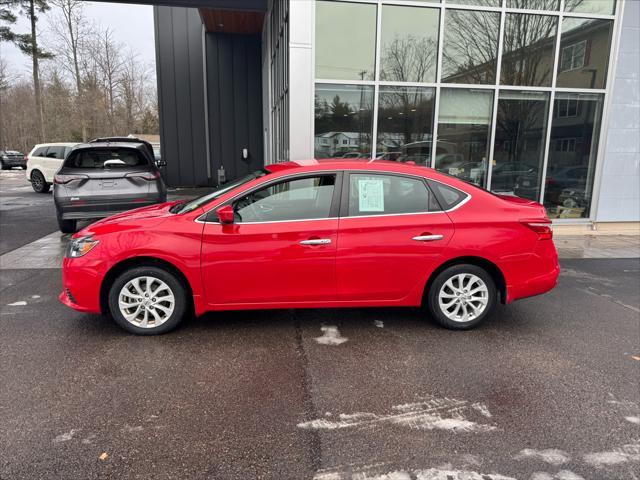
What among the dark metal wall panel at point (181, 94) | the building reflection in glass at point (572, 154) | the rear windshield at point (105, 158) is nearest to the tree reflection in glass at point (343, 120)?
the rear windshield at point (105, 158)

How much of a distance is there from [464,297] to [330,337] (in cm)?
131

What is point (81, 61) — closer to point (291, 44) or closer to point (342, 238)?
point (291, 44)

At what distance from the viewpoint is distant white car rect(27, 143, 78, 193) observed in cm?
1706

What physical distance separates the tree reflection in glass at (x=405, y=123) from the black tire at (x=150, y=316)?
574cm

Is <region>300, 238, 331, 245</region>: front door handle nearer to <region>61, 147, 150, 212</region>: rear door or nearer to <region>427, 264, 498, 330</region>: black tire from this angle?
<region>427, 264, 498, 330</region>: black tire

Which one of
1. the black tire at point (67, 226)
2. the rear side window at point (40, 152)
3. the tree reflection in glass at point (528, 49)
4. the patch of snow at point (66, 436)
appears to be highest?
the tree reflection in glass at point (528, 49)

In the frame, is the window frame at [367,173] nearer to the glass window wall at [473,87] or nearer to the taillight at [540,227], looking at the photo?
the taillight at [540,227]

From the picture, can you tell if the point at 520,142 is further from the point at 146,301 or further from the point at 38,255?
the point at 38,255

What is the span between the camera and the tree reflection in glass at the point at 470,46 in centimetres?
884

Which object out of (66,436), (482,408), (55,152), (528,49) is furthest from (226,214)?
(55,152)

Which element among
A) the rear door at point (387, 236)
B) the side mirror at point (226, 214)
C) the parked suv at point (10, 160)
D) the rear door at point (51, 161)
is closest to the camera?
the side mirror at point (226, 214)

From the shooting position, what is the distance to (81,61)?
3275cm

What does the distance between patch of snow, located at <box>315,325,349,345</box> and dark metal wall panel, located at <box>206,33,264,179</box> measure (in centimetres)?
1380

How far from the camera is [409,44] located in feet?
28.7
